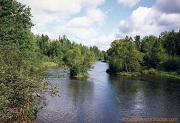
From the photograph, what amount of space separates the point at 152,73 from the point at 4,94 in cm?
8936

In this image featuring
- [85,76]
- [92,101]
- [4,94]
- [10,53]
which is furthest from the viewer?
[85,76]

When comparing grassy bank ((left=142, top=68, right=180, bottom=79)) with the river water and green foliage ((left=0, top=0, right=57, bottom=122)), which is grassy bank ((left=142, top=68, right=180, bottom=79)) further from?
green foliage ((left=0, top=0, right=57, bottom=122))

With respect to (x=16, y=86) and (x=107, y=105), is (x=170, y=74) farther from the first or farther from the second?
(x=16, y=86)

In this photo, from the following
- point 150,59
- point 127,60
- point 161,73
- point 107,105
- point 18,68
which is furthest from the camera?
point 150,59

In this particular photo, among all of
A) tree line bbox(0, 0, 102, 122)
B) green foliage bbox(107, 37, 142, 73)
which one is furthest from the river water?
green foliage bbox(107, 37, 142, 73)

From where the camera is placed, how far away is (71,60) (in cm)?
8225

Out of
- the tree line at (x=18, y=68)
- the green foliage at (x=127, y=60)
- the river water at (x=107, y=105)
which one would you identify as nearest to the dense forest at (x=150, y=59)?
the green foliage at (x=127, y=60)

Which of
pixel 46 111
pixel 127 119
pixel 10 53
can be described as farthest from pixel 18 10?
pixel 127 119

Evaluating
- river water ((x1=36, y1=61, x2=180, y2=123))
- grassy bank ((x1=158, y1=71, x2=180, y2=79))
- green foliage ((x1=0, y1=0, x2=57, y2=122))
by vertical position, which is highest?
green foliage ((x1=0, y1=0, x2=57, y2=122))

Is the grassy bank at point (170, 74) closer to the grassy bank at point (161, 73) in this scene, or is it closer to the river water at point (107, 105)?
the grassy bank at point (161, 73)

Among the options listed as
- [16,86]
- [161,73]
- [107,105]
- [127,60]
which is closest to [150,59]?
[161,73]

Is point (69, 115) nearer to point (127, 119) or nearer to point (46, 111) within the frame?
point (46, 111)

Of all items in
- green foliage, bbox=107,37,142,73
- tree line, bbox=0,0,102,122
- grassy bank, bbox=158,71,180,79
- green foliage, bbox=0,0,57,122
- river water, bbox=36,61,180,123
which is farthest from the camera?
green foliage, bbox=107,37,142,73

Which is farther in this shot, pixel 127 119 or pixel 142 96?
pixel 142 96
